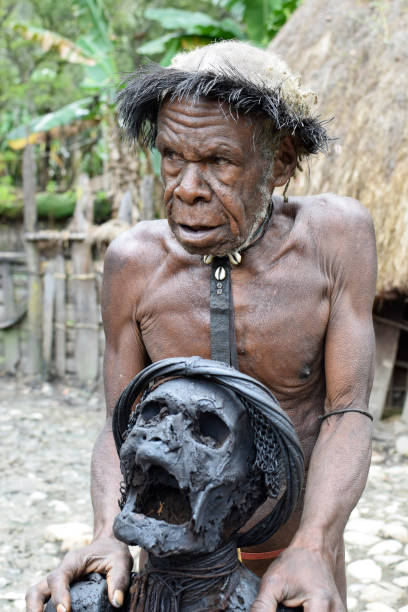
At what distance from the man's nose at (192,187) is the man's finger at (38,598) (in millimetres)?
1021

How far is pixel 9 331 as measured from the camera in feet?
26.6

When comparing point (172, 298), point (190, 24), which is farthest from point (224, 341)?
point (190, 24)

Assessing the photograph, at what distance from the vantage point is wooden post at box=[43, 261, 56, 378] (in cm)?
767

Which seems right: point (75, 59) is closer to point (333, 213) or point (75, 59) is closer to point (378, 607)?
point (378, 607)

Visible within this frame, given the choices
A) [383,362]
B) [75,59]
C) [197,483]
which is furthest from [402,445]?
[75,59]

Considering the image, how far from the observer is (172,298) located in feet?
6.68

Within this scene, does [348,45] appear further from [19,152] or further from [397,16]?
[19,152]

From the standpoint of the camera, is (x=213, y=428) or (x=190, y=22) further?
(x=190, y=22)

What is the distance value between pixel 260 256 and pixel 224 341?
0.27 m

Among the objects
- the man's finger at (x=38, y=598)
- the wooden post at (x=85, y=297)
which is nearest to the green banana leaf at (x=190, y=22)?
the wooden post at (x=85, y=297)

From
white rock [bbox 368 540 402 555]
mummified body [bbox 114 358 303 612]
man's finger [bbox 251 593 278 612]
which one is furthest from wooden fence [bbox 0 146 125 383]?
man's finger [bbox 251 593 278 612]

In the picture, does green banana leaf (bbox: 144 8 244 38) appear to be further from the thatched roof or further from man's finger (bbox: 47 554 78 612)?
man's finger (bbox: 47 554 78 612)

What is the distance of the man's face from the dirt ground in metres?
2.32

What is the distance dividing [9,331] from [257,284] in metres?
6.63
